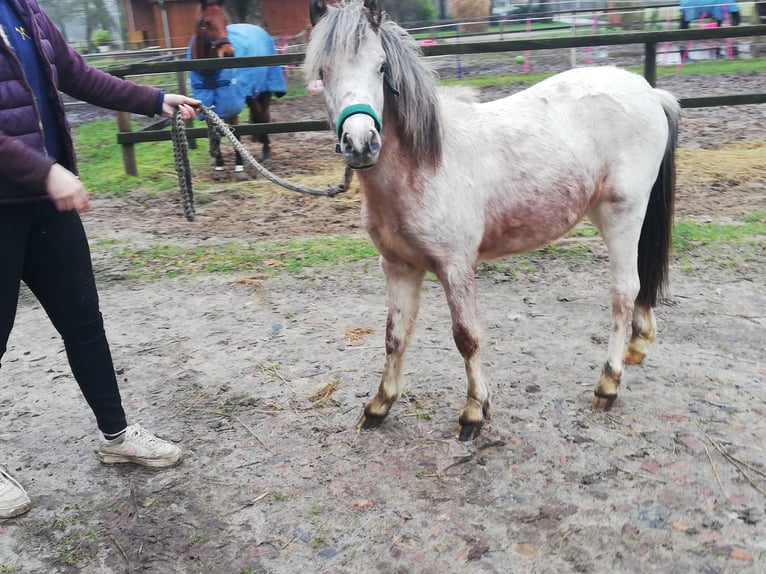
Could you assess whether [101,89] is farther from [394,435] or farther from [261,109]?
[261,109]

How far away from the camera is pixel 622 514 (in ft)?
7.61

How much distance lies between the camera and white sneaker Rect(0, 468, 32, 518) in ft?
8.01

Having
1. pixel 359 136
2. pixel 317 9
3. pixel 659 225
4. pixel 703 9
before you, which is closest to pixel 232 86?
pixel 317 9

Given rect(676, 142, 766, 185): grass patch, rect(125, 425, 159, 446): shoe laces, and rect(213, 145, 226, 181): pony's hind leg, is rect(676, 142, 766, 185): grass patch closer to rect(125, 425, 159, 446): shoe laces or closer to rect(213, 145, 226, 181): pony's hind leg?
rect(213, 145, 226, 181): pony's hind leg

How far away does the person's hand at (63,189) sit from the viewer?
79.4 inches

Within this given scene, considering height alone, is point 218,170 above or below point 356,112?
below

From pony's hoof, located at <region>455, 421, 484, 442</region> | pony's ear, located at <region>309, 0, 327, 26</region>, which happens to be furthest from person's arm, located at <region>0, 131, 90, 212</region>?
pony's hoof, located at <region>455, 421, 484, 442</region>

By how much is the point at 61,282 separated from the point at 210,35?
237 inches

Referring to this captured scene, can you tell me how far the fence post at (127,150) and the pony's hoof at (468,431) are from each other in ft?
18.7

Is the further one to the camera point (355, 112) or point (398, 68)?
point (398, 68)

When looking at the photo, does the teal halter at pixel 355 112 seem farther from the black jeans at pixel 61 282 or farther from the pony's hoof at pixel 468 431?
the pony's hoof at pixel 468 431

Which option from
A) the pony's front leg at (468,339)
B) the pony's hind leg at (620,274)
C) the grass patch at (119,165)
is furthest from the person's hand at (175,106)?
the grass patch at (119,165)

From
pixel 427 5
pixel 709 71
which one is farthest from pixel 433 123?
pixel 427 5

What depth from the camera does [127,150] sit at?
287 inches
